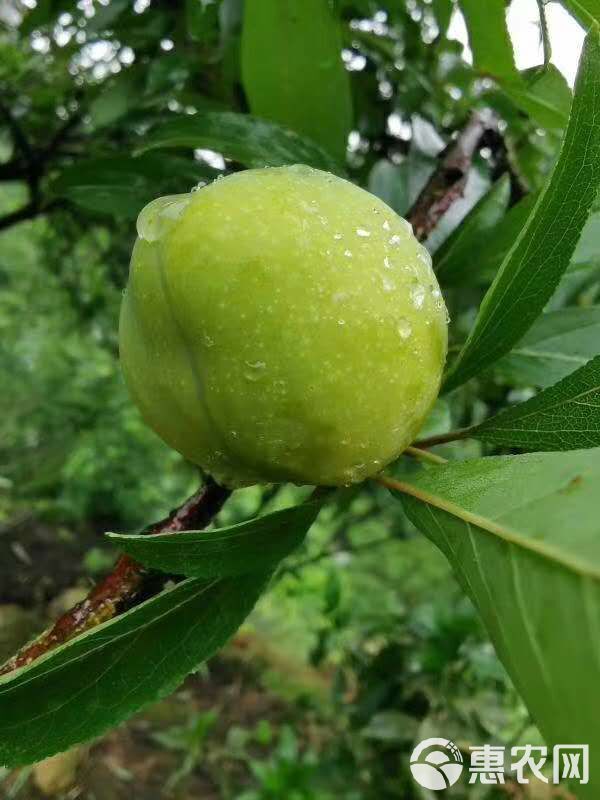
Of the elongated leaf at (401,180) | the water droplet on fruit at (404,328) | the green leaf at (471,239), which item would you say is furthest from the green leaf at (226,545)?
the elongated leaf at (401,180)

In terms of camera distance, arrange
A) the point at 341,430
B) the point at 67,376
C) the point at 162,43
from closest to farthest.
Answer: the point at 341,430
the point at 162,43
the point at 67,376

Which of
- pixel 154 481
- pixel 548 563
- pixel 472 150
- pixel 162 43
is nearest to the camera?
pixel 548 563

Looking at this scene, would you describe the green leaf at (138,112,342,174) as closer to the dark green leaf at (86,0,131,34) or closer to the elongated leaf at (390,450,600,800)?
the elongated leaf at (390,450,600,800)

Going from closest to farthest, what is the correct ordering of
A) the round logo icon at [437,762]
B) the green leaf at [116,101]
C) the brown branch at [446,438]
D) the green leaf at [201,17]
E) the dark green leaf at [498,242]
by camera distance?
the brown branch at [446,438] → the dark green leaf at [498,242] → the green leaf at [201,17] → the green leaf at [116,101] → the round logo icon at [437,762]

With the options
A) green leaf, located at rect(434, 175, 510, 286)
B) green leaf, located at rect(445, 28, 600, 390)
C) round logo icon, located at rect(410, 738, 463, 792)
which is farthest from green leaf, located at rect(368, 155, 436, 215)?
round logo icon, located at rect(410, 738, 463, 792)

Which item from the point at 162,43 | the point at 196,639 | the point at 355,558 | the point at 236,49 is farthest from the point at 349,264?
the point at 355,558

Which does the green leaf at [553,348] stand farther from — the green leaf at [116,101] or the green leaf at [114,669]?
the green leaf at [116,101]

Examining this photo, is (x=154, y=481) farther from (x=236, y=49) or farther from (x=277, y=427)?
(x=277, y=427)
